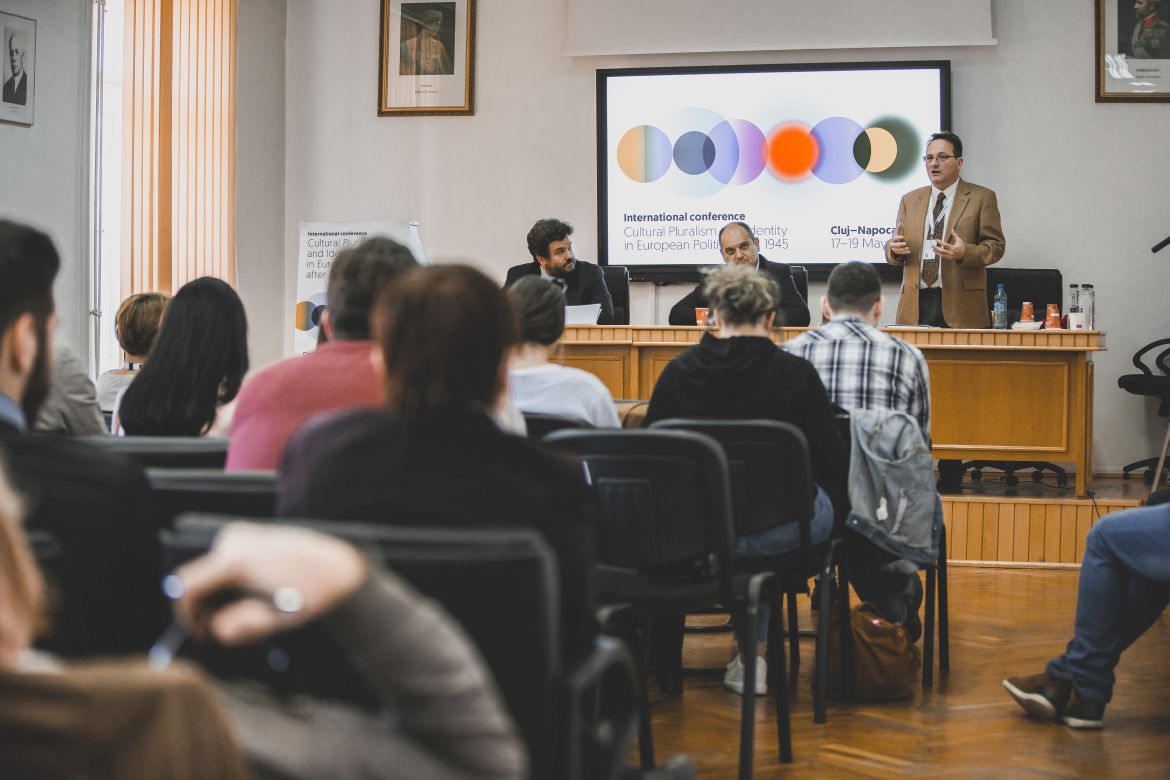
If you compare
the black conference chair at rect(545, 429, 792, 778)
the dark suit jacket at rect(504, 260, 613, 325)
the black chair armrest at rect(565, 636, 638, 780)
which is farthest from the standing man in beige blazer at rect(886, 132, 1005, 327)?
the black chair armrest at rect(565, 636, 638, 780)

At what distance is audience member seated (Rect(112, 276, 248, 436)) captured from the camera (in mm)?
2604

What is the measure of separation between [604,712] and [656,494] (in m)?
0.74

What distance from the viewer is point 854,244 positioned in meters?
7.38

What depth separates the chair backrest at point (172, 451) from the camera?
6.46 ft

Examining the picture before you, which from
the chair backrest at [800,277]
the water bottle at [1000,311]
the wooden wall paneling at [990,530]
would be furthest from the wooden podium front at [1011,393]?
the chair backrest at [800,277]

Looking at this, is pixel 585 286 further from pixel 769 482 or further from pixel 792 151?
pixel 769 482

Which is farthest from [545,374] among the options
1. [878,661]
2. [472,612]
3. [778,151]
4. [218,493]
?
[778,151]

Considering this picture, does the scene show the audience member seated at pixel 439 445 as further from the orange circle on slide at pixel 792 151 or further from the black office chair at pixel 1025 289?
the orange circle on slide at pixel 792 151

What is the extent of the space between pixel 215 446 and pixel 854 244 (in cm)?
589

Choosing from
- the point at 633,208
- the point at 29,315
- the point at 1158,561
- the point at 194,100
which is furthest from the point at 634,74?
the point at 29,315

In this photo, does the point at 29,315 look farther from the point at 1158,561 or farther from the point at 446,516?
A: the point at 1158,561

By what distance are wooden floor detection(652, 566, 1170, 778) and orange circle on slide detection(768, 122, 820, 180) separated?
418 cm

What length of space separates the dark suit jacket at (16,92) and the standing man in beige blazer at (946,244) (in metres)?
4.36

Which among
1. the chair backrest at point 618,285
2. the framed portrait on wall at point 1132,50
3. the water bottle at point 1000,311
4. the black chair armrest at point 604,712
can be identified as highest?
the framed portrait on wall at point 1132,50
